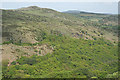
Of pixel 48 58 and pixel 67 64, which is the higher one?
pixel 48 58

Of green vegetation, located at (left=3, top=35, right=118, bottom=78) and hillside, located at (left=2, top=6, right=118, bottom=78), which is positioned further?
hillside, located at (left=2, top=6, right=118, bottom=78)

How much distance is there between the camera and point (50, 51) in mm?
38719

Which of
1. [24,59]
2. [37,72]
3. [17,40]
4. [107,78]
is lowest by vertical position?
[107,78]

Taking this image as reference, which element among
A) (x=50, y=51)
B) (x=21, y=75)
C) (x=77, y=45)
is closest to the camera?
(x=21, y=75)

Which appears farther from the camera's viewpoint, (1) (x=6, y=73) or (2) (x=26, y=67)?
(2) (x=26, y=67)

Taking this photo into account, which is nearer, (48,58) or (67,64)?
(48,58)

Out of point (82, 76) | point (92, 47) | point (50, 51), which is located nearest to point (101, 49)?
point (92, 47)

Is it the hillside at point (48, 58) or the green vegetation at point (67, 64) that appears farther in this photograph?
the hillside at point (48, 58)

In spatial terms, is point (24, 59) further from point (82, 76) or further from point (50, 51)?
point (82, 76)

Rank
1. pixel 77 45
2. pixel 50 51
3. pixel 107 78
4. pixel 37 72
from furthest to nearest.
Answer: pixel 77 45
pixel 50 51
pixel 107 78
pixel 37 72

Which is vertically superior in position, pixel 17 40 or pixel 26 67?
pixel 17 40

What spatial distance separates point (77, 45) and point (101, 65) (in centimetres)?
1391

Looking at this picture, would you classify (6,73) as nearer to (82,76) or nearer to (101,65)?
(82,76)

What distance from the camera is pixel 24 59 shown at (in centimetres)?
2994
